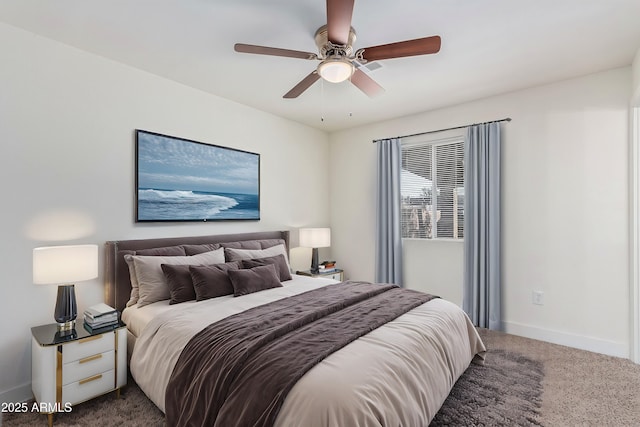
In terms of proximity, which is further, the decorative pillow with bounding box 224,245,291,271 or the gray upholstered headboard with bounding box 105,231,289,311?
the decorative pillow with bounding box 224,245,291,271

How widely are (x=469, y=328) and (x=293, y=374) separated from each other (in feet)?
5.75

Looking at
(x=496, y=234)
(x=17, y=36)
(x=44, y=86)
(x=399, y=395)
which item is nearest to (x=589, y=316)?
(x=496, y=234)

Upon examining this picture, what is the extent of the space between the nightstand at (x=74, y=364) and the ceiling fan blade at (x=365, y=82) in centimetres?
253

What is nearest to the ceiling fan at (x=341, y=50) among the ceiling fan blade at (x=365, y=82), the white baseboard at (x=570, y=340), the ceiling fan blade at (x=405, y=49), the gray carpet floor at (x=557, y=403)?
the ceiling fan blade at (x=405, y=49)

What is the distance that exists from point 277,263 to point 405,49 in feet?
7.46

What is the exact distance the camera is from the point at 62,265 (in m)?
2.15

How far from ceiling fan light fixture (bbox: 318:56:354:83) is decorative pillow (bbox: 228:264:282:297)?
176cm

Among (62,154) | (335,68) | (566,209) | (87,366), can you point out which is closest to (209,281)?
(87,366)

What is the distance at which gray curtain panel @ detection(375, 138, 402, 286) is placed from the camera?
14.5 feet

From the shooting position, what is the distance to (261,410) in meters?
1.39

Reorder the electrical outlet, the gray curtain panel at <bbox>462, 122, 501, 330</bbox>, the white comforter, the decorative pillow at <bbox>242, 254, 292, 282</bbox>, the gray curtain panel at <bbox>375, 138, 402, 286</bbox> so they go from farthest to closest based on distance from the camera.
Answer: the gray curtain panel at <bbox>375, 138, 402, 286</bbox>
the gray curtain panel at <bbox>462, 122, 501, 330</bbox>
the electrical outlet
the decorative pillow at <bbox>242, 254, 292, 282</bbox>
the white comforter

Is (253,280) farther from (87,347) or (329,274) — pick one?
(329,274)

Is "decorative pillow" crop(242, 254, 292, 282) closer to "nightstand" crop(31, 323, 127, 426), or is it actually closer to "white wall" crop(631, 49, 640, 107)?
"nightstand" crop(31, 323, 127, 426)

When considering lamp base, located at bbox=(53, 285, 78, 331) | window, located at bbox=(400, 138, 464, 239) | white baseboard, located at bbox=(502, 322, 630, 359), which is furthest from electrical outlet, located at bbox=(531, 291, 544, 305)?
lamp base, located at bbox=(53, 285, 78, 331)
